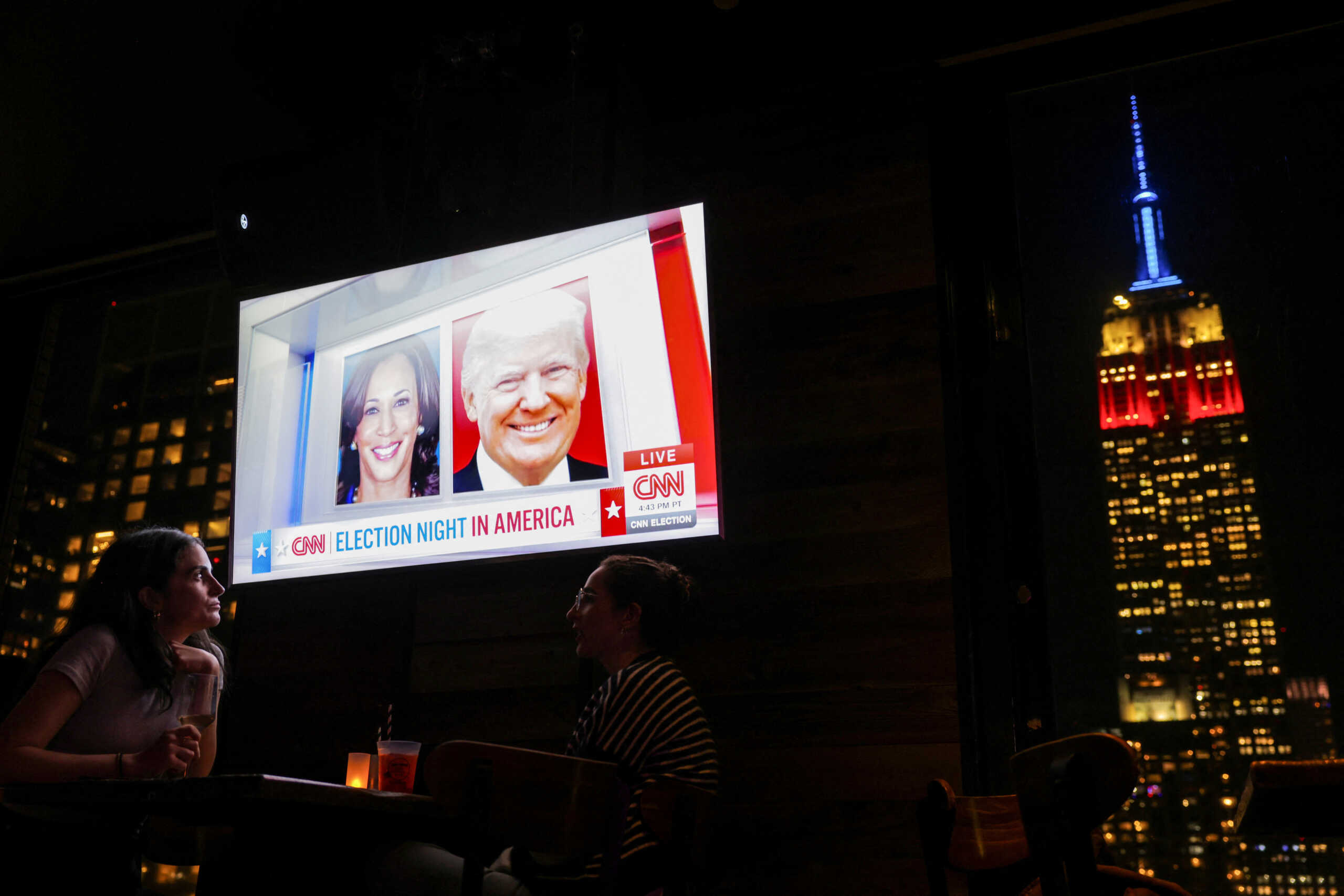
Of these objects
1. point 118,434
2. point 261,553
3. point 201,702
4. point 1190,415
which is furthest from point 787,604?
point 118,434

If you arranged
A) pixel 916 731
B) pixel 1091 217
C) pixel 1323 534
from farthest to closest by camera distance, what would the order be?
pixel 1091 217, pixel 916 731, pixel 1323 534

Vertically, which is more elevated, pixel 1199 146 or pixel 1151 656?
pixel 1199 146

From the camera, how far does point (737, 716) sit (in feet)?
9.32

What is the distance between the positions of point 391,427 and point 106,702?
1.27 metres

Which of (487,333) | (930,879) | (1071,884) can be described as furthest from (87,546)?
(1071,884)

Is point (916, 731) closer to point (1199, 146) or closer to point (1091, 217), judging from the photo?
point (1091, 217)

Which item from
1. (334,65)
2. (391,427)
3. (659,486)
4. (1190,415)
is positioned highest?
(334,65)

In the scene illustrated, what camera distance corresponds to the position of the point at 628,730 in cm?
223

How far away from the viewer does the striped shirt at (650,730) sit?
220 centimetres

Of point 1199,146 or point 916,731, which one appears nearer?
point 916,731

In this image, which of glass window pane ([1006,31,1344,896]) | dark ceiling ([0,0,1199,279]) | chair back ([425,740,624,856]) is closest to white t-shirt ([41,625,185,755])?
chair back ([425,740,624,856])

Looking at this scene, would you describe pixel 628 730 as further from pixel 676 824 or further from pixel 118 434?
pixel 118 434

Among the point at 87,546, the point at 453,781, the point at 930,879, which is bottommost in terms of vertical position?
the point at 930,879

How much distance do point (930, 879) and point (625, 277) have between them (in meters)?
1.84
